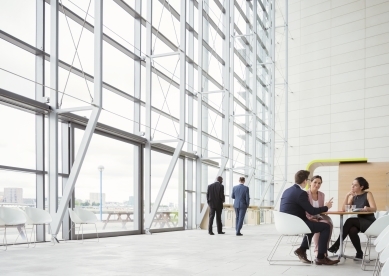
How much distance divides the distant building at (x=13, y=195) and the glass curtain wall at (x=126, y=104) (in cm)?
9

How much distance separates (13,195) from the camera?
837cm

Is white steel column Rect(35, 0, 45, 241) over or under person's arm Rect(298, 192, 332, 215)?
over

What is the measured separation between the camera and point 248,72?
21.8 meters

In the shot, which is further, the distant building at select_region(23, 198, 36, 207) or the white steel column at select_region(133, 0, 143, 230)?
the white steel column at select_region(133, 0, 143, 230)

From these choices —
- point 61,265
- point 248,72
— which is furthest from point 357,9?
point 61,265

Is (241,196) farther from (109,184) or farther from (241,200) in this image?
(109,184)

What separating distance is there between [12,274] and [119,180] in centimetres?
655

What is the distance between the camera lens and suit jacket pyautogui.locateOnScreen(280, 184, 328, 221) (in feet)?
19.6

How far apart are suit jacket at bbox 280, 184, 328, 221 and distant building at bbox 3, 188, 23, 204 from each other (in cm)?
470

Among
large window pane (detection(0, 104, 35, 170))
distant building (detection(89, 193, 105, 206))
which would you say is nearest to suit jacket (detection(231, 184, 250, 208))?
distant building (detection(89, 193, 105, 206))

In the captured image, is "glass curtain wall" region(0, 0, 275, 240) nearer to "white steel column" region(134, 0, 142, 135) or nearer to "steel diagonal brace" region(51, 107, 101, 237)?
"white steel column" region(134, 0, 142, 135)

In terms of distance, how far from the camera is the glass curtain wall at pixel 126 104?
339 inches

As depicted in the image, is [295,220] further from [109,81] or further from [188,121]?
[188,121]

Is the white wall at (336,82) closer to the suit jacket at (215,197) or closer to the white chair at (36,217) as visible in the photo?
the suit jacket at (215,197)
